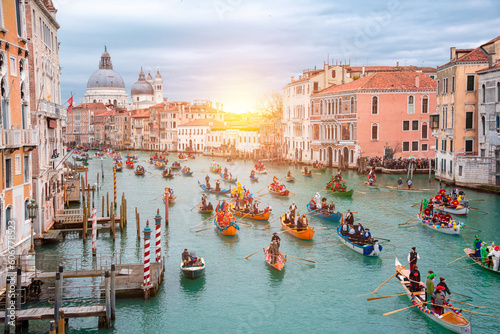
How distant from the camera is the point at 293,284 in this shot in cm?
1706

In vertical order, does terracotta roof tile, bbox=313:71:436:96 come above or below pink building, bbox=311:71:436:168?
above

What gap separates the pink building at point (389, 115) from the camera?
50.7 metres

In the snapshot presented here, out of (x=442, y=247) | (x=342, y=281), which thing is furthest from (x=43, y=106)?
(x=442, y=247)

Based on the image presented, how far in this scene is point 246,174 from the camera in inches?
2092

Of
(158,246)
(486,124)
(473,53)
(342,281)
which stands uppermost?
(473,53)

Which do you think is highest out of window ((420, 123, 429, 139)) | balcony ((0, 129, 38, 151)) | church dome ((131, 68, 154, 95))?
church dome ((131, 68, 154, 95))

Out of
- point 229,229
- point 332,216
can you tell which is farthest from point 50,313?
point 332,216

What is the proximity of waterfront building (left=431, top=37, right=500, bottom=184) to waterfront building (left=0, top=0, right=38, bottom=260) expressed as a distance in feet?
89.5

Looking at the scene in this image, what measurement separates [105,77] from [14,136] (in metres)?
136

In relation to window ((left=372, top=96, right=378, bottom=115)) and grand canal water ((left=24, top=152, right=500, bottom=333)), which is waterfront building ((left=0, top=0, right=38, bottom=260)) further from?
window ((left=372, top=96, right=378, bottom=115))

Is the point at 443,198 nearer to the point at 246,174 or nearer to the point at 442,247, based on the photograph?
the point at 442,247

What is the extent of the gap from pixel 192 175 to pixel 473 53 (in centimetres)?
2750

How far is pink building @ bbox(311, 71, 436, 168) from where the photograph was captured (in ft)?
166

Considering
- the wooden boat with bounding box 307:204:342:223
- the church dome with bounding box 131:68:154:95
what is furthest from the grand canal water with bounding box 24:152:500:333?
the church dome with bounding box 131:68:154:95
